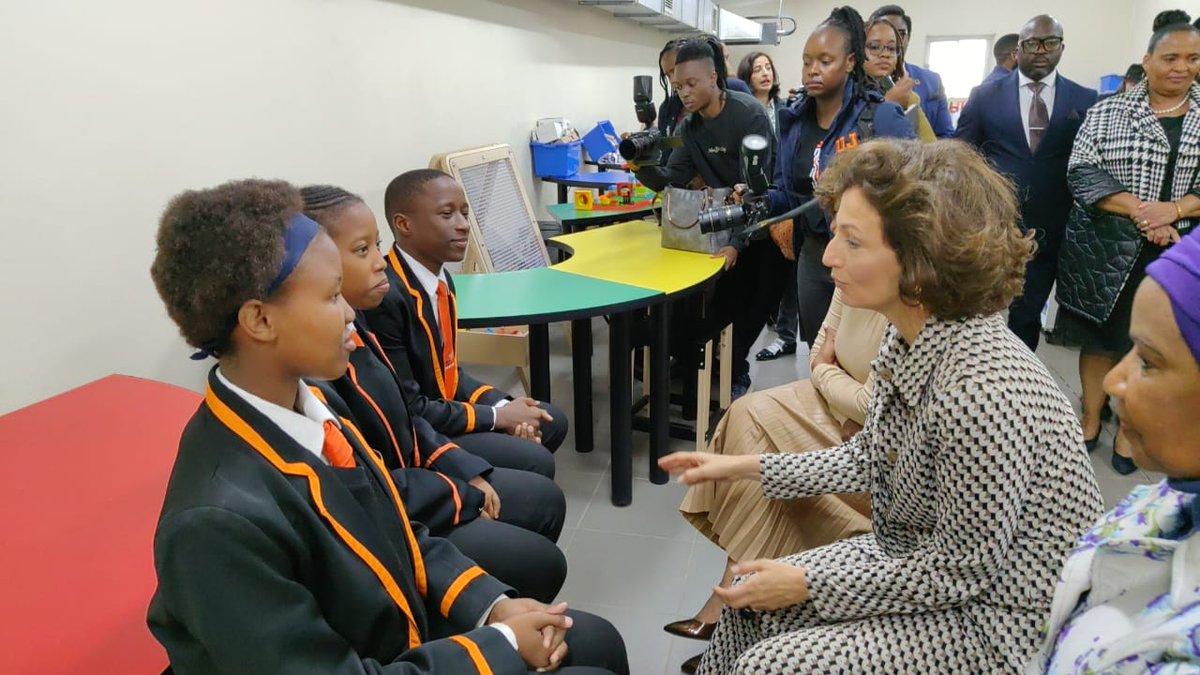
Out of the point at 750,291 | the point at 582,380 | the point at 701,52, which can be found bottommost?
the point at 582,380

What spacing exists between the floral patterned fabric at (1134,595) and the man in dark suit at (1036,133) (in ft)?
7.70

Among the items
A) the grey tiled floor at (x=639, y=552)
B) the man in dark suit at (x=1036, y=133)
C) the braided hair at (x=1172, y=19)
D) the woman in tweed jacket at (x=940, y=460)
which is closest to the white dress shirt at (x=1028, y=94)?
the man in dark suit at (x=1036, y=133)

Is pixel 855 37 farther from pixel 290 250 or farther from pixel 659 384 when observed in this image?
pixel 290 250

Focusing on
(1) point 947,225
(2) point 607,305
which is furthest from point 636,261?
(1) point 947,225

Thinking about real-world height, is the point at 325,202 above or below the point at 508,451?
above

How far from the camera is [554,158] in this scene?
4.71 meters

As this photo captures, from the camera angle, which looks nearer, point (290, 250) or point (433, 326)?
point (290, 250)

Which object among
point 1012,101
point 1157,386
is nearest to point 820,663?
point 1157,386

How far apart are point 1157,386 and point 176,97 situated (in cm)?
258

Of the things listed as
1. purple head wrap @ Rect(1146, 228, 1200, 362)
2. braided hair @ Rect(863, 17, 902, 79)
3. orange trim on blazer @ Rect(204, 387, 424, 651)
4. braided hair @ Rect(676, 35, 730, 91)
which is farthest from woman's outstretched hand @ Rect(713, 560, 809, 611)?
braided hair @ Rect(863, 17, 902, 79)

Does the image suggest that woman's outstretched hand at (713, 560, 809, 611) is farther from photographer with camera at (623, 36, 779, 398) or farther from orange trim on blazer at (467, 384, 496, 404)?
photographer with camera at (623, 36, 779, 398)

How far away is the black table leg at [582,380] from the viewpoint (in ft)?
9.41

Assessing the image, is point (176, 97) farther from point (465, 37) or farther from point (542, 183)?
point (542, 183)

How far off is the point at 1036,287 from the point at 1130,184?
0.59 meters
